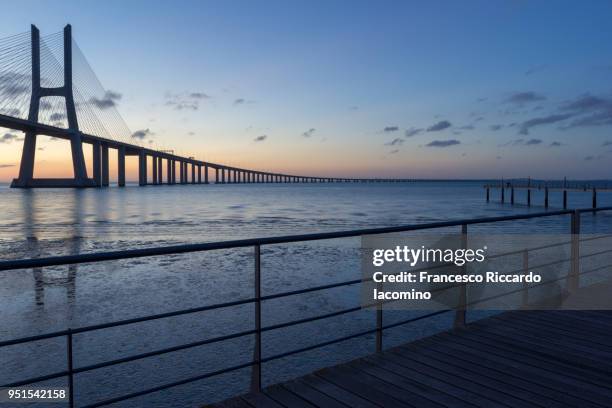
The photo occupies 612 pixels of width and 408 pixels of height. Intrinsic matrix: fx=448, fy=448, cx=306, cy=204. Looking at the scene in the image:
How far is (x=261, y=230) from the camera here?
27266 mm

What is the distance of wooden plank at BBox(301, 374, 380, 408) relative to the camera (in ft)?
9.28

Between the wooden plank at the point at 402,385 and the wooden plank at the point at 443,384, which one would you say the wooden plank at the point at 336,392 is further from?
the wooden plank at the point at 443,384

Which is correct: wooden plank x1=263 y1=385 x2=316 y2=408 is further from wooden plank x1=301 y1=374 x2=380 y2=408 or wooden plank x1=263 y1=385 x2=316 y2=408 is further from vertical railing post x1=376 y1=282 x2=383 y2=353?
vertical railing post x1=376 y1=282 x2=383 y2=353

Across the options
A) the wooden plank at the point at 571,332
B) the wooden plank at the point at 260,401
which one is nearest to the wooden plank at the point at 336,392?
the wooden plank at the point at 260,401

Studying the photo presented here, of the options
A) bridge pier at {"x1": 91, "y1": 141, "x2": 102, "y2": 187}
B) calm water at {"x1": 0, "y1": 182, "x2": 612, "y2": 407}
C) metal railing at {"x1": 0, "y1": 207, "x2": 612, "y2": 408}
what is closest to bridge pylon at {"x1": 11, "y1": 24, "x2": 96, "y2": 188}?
bridge pier at {"x1": 91, "y1": 141, "x2": 102, "y2": 187}

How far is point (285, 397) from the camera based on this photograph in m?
2.95

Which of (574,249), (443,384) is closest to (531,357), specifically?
(443,384)

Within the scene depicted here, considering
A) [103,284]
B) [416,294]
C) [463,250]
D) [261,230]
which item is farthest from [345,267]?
[261,230]

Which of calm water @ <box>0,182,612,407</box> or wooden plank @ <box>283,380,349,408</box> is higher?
wooden plank @ <box>283,380,349,408</box>

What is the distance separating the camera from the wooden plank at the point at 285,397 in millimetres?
2830

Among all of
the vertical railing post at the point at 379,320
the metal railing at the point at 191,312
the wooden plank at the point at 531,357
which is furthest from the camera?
the vertical railing post at the point at 379,320

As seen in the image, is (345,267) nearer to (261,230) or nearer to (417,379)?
(417,379)

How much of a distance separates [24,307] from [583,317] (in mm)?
9980

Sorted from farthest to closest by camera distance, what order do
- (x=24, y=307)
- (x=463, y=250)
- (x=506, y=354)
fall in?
1. (x=24, y=307)
2. (x=463, y=250)
3. (x=506, y=354)
